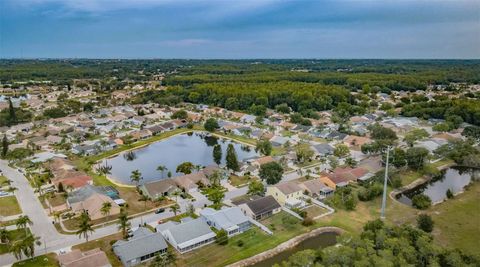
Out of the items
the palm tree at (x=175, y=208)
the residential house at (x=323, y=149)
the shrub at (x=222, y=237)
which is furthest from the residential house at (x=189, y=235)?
the residential house at (x=323, y=149)

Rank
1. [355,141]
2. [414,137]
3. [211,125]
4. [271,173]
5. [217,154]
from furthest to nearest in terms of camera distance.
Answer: [211,125] → [355,141] → [414,137] → [217,154] → [271,173]

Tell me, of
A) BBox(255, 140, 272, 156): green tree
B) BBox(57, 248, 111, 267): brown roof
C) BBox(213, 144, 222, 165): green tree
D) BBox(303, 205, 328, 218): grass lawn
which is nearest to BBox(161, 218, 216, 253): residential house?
BBox(57, 248, 111, 267): brown roof

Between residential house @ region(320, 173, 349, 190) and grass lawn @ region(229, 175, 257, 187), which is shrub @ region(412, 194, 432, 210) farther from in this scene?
grass lawn @ region(229, 175, 257, 187)

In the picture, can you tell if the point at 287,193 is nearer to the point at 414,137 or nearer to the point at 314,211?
the point at 314,211

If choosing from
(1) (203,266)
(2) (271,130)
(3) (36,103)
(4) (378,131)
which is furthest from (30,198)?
(3) (36,103)

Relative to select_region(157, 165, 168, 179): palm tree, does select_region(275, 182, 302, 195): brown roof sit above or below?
above

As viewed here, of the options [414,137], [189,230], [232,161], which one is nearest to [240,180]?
[232,161]

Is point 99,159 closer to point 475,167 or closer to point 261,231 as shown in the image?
point 261,231
